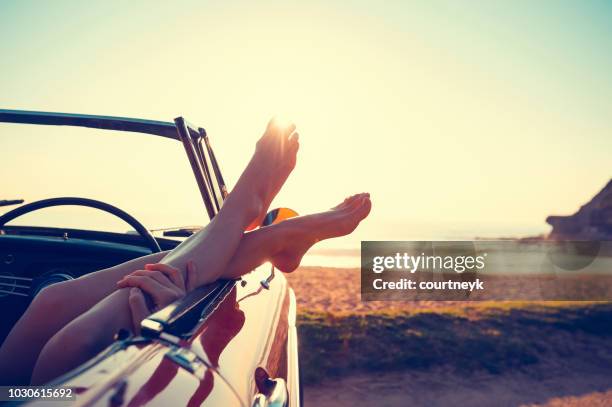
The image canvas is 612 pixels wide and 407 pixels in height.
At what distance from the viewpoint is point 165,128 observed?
2.62m

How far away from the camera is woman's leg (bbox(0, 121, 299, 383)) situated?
131 cm

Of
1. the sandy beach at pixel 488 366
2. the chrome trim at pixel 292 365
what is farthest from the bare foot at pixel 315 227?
the sandy beach at pixel 488 366

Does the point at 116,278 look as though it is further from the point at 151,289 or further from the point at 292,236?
the point at 292,236

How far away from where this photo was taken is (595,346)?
6730mm

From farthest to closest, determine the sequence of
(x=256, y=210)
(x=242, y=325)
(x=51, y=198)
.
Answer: (x=51, y=198) → (x=256, y=210) → (x=242, y=325)

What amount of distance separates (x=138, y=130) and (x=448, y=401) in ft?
12.0

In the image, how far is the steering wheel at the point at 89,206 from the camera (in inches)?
90.0

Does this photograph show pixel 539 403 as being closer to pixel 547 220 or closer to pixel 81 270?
pixel 81 270

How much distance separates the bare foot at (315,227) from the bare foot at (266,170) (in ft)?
0.52

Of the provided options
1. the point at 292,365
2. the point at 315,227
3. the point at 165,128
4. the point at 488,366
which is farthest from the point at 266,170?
the point at 488,366

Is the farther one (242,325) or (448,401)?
(448,401)

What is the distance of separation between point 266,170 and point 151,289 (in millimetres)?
1392

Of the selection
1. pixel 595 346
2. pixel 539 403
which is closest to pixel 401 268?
pixel 595 346

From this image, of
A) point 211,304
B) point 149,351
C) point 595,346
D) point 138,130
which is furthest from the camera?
point 595,346
